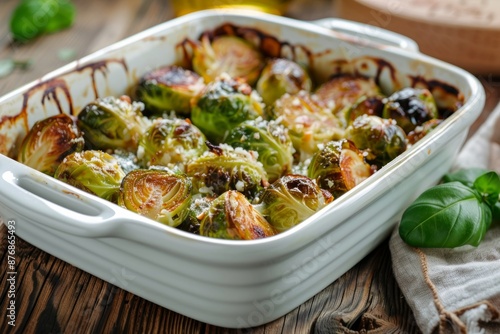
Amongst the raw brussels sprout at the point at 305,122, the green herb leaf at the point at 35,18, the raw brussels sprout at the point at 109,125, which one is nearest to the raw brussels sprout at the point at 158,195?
the raw brussels sprout at the point at 109,125

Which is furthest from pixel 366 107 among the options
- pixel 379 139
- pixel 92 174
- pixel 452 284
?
pixel 92 174

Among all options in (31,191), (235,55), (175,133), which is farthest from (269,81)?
(31,191)

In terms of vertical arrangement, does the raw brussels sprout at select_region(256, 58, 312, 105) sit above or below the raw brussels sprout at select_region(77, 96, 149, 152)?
below

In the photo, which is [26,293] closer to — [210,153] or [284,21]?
[210,153]

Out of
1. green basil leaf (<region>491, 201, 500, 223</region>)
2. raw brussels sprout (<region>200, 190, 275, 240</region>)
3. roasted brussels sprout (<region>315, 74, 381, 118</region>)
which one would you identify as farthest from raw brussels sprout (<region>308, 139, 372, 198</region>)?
roasted brussels sprout (<region>315, 74, 381, 118</region>)

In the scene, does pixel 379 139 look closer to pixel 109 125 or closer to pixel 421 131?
pixel 421 131

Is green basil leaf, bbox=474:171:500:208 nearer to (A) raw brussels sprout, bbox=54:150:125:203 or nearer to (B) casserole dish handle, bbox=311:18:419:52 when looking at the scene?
(B) casserole dish handle, bbox=311:18:419:52

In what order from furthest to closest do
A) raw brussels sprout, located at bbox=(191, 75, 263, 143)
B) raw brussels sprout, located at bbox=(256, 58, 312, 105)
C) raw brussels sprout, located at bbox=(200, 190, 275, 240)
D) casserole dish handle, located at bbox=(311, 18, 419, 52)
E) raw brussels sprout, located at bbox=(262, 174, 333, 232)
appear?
casserole dish handle, located at bbox=(311, 18, 419, 52) → raw brussels sprout, located at bbox=(256, 58, 312, 105) → raw brussels sprout, located at bbox=(191, 75, 263, 143) → raw brussels sprout, located at bbox=(262, 174, 333, 232) → raw brussels sprout, located at bbox=(200, 190, 275, 240)

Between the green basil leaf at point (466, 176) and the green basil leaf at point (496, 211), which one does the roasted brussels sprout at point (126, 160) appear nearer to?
the green basil leaf at point (466, 176)
